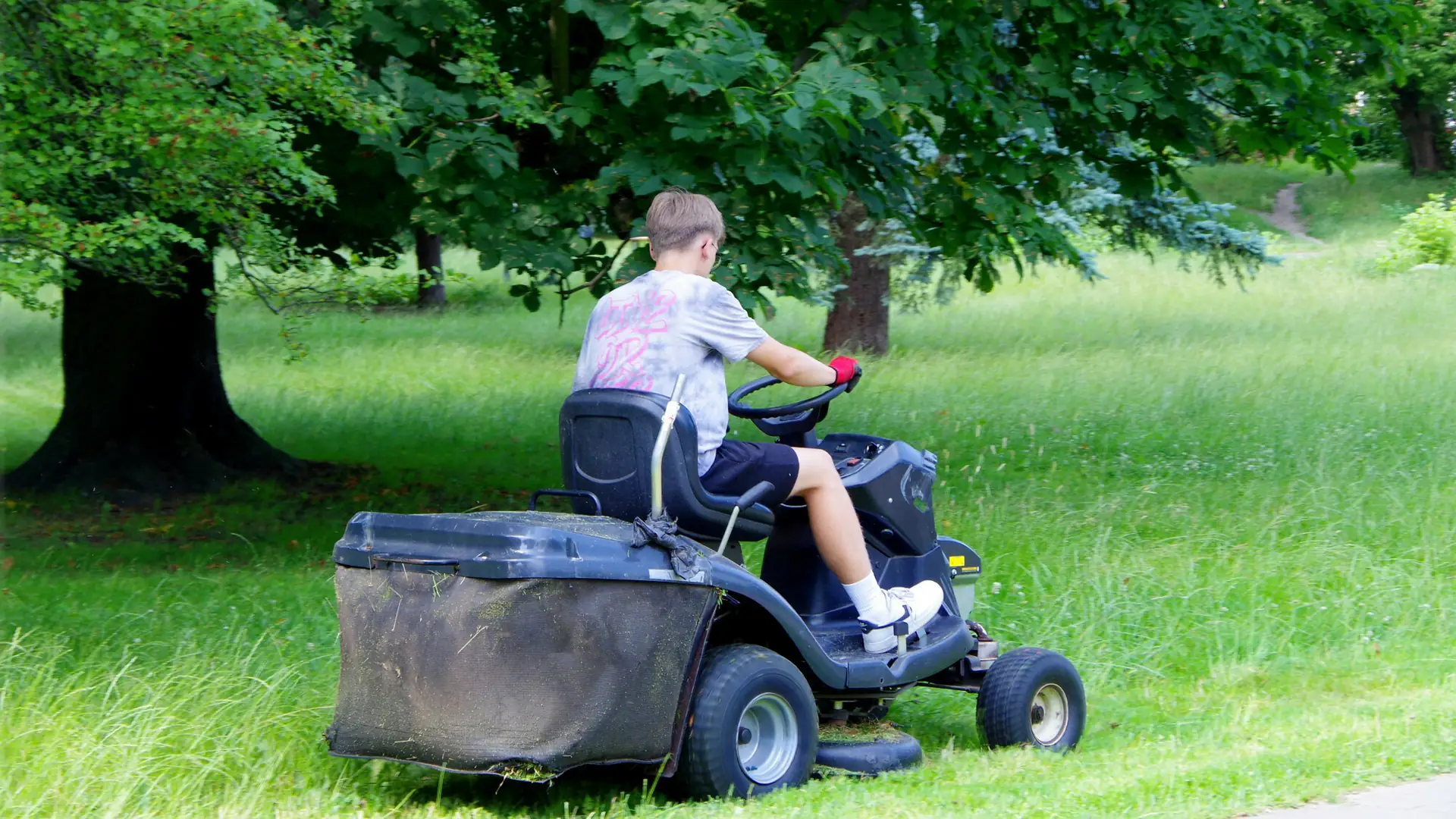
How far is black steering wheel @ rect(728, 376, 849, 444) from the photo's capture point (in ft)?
15.6

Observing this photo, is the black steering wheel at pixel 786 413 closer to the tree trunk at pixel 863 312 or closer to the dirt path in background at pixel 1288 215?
the tree trunk at pixel 863 312

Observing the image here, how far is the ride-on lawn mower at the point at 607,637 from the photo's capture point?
406cm

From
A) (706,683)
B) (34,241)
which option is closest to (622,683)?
(706,683)

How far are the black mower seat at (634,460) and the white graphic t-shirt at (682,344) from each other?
0.10 metres

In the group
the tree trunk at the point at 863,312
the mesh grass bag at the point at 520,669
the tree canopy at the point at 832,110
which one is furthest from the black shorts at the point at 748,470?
the tree trunk at the point at 863,312

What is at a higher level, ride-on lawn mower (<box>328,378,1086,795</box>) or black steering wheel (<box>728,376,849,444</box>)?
black steering wheel (<box>728,376,849,444</box>)

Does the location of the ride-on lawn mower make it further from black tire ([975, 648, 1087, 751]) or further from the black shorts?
black tire ([975, 648, 1087, 751])

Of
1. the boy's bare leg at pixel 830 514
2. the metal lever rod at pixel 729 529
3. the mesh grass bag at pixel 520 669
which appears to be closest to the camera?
the mesh grass bag at pixel 520 669

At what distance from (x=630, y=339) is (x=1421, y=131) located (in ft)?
161

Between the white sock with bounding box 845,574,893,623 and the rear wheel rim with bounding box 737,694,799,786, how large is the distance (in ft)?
1.66

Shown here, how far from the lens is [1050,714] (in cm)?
543

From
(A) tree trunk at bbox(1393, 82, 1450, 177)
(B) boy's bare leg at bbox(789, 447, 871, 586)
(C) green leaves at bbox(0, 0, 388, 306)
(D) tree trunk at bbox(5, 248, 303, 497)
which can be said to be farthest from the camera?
(A) tree trunk at bbox(1393, 82, 1450, 177)

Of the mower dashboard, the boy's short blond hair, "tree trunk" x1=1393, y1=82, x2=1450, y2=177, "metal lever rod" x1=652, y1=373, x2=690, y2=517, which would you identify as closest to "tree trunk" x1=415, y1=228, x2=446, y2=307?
the mower dashboard

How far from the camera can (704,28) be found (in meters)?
7.05
